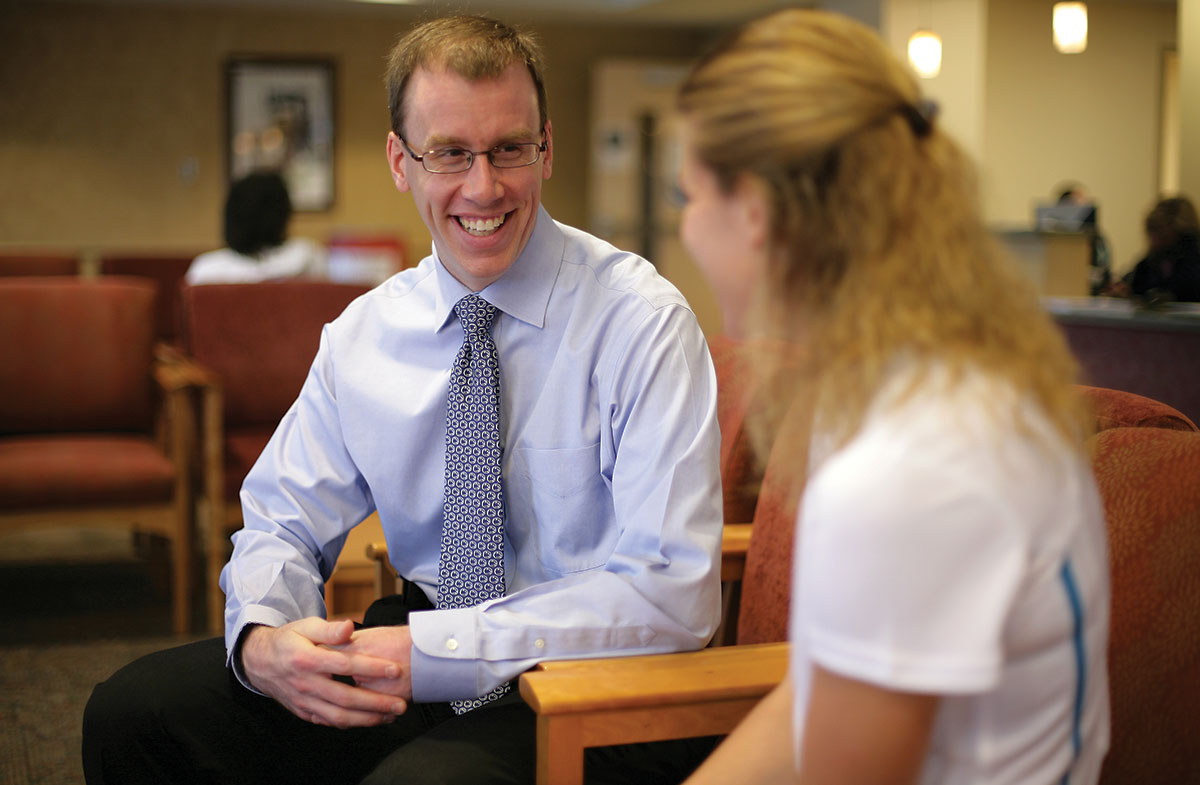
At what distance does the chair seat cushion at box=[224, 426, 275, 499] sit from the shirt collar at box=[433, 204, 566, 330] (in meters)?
1.86

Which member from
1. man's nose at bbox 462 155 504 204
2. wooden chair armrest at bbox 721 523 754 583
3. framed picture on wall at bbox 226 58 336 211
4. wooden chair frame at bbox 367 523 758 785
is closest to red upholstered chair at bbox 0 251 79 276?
framed picture on wall at bbox 226 58 336 211

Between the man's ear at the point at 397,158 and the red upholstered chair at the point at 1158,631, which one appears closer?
the red upholstered chair at the point at 1158,631

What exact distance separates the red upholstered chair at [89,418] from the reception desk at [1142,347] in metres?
2.87

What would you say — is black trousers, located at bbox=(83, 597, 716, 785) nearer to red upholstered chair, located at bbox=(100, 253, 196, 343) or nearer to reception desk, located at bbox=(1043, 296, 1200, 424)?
reception desk, located at bbox=(1043, 296, 1200, 424)

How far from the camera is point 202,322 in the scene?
3.44m

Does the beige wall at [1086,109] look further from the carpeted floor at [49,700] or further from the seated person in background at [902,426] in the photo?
the seated person in background at [902,426]

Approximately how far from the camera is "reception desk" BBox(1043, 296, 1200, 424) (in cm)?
392

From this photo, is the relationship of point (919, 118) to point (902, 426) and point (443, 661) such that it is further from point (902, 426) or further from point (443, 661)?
point (443, 661)

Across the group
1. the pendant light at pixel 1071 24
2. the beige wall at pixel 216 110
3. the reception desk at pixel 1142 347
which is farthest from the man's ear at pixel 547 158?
the beige wall at pixel 216 110

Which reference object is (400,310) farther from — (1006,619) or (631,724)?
(1006,619)

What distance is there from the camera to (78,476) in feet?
10.3

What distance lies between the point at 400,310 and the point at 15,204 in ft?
27.2

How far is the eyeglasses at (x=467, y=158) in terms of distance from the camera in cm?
152

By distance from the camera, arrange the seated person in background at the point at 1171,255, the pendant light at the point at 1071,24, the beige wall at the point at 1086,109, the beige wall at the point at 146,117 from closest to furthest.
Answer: the seated person in background at the point at 1171,255 < the pendant light at the point at 1071,24 < the beige wall at the point at 1086,109 < the beige wall at the point at 146,117
